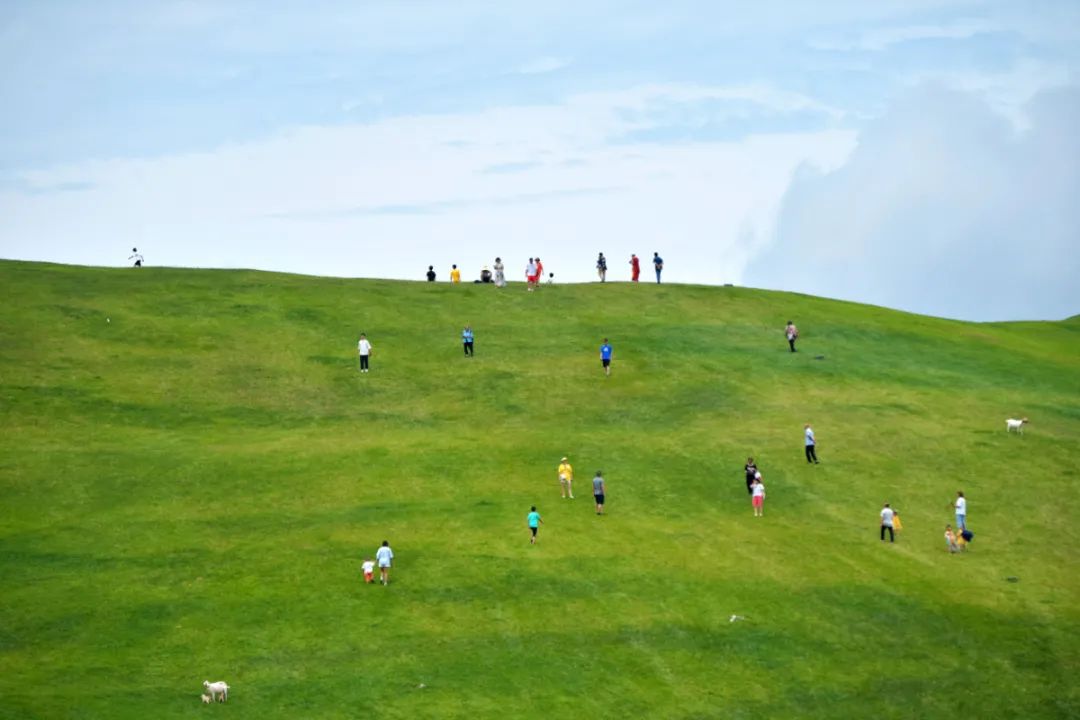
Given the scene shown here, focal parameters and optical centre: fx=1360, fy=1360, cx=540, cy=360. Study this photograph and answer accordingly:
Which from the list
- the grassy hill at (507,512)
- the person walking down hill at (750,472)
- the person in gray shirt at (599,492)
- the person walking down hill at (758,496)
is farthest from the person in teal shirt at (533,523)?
the person walking down hill at (750,472)

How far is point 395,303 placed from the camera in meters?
93.1

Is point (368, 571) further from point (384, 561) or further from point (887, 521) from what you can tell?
point (887, 521)

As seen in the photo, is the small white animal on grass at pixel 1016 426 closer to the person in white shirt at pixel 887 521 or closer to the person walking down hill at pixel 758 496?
the person in white shirt at pixel 887 521

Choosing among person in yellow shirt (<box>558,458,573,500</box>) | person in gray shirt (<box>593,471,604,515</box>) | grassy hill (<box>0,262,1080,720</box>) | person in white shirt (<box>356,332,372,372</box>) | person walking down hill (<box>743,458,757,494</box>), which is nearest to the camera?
grassy hill (<box>0,262,1080,720</box>)

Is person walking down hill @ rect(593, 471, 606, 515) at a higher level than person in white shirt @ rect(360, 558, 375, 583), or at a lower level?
higher

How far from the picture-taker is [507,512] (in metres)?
59.4

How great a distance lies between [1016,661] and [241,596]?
28833 mm

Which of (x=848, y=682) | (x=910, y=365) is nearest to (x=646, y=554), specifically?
(x=848, y=682)

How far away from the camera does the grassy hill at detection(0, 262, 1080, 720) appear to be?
4722 cm

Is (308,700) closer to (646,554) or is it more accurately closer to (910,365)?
(646,554)

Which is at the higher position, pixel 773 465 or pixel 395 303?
pixel 395 303

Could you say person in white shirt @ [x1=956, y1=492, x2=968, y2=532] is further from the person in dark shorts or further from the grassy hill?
the person in dark shorts

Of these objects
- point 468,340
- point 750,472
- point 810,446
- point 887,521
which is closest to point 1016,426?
point 810,446

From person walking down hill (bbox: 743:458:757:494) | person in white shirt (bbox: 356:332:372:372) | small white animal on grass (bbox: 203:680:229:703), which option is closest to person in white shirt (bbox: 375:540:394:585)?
small white animal on grass (bbox: 203:680:229:703)
